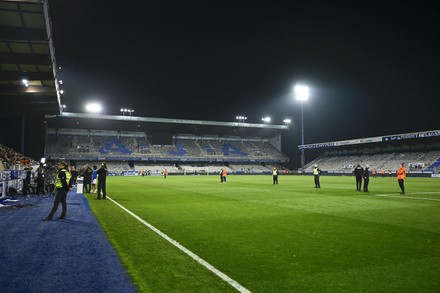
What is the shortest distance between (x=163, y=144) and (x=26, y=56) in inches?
2386

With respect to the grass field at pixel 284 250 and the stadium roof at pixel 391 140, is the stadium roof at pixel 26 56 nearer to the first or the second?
the grass field at pixel 284 250

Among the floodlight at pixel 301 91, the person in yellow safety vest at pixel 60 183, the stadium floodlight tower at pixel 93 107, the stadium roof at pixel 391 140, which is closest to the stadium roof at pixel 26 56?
the person in yellow safety vest at pixel 60 183

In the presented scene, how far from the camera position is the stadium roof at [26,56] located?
586 inches

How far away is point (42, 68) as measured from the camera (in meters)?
22.5

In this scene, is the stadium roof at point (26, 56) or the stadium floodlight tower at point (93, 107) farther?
the stadium floodlight tower at point (93, 107)

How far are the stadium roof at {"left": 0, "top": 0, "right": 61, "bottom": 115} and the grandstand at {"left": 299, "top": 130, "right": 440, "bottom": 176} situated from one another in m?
54.5

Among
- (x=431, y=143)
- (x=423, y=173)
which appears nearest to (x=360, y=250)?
(x=423, y=173)

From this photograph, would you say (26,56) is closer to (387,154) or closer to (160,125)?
(160,125)

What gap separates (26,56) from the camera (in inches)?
794

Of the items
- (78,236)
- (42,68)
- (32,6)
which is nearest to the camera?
(78,236)

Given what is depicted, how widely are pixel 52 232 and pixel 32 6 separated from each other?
11082 mm

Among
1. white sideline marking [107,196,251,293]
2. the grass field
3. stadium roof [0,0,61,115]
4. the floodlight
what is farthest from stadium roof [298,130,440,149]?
white sideline marking [107,196,251,293]

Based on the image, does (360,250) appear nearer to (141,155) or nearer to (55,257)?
(55,257)

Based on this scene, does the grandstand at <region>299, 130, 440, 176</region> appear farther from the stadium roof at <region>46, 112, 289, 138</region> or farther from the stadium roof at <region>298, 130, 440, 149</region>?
the stadium roof at <region>46, 112, 289, 138</region>
